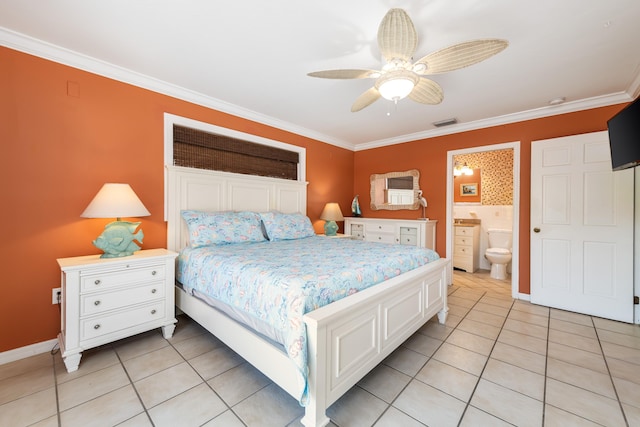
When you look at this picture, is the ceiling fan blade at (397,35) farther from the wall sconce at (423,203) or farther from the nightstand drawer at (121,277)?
the wall sconce at (423,203)

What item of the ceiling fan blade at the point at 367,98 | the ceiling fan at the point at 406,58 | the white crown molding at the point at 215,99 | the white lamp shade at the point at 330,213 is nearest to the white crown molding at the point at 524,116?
the white crown molding at the point at 215,99

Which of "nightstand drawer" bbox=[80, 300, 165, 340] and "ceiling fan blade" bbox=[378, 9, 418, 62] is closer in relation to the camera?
"ceiling fan blade" bbox=[378, 9, 418, 62]

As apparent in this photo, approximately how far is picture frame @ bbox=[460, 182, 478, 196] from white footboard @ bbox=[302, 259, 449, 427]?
382cm

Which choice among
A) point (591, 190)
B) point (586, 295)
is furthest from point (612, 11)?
point (586, 295)

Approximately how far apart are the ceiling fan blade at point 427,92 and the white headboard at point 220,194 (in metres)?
2.21

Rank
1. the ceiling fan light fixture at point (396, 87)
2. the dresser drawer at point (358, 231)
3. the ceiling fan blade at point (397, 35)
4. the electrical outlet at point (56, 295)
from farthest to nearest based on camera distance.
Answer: the dresser drawer at point (358, 231), the electrical outlet at point (56, 295), the ceiling fan light fixture at point (396, 87), the ceiling fan blade at point (397, 35)

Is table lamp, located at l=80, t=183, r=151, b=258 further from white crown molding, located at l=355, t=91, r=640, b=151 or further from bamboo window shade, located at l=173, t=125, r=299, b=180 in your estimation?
white crown molding, located at l=355, t=91, r=640, b=151

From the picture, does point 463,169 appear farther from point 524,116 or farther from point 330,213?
point 330,213

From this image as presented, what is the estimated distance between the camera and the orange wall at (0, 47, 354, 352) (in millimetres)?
1949

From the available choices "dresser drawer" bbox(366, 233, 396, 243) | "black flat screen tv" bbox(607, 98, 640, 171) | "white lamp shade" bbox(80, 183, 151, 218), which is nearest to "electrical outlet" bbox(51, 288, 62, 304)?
"white lamp shade" bbox(80, 183, 151, 218)

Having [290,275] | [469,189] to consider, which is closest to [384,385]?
[290,275]

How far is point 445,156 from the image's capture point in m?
4.04

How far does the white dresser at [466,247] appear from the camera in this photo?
467 centimetres

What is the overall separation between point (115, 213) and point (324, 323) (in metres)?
1.90
